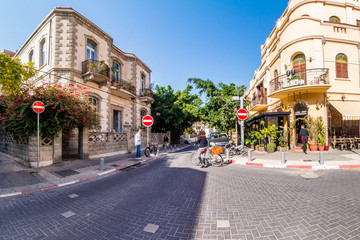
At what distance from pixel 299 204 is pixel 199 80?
19.1m

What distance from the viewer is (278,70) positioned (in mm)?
14969

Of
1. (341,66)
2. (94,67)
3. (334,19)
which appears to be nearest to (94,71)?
(94,67)

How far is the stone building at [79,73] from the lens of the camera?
10.4 metres

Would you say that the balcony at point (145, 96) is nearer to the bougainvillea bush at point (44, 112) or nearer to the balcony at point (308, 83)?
the bougainvillea bush at point (44, 112)

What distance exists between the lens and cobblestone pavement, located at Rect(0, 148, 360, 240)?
2.63 m

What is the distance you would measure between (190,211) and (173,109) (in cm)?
1943

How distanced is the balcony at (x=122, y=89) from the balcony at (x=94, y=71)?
1.55m

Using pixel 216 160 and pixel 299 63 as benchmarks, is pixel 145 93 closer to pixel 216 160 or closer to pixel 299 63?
pixel 216 160

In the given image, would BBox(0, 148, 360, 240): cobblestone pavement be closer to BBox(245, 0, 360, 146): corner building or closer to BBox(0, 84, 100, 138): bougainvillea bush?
BBox(0, 84, 100, 138): bougainvillea bush

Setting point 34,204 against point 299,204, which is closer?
point 299,204

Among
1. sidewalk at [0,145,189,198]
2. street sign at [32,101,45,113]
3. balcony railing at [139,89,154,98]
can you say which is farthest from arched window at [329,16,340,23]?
street sign at [32,101,45,113]

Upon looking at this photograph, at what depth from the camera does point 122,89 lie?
15.4 m

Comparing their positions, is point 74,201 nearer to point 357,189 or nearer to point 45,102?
point 45,102

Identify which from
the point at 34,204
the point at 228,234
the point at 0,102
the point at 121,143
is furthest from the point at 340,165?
the point at 0,102
